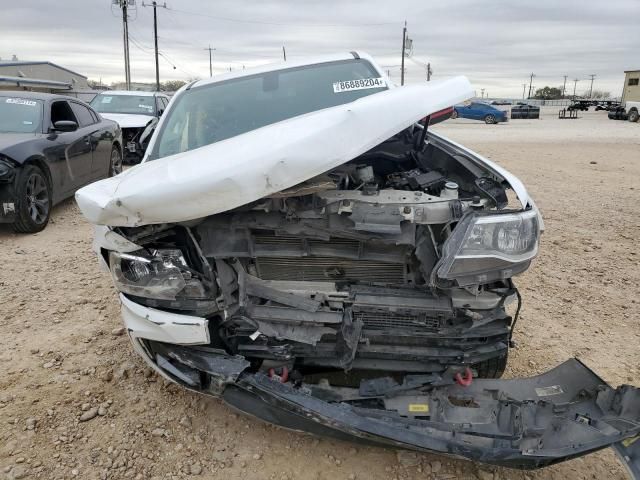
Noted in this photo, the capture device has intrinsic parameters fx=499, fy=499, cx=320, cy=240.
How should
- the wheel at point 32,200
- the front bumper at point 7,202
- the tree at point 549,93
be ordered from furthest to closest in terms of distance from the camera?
the tree at point 549,93 → the wheel at point 32,200 → the front bumper at point 7,202

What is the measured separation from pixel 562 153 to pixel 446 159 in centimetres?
1275

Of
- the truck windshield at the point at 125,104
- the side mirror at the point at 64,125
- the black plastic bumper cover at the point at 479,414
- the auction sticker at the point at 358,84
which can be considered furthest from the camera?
the truck windshield at the point at 125,104

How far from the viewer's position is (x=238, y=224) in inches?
92.4

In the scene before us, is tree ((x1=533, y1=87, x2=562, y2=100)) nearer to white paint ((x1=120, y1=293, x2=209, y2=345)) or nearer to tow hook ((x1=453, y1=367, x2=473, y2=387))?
tow hook ((x1=453, y1=367, x2=473, y2=387))

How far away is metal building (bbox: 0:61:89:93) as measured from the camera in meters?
19.4

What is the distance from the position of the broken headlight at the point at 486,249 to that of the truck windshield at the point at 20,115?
20.0 feet

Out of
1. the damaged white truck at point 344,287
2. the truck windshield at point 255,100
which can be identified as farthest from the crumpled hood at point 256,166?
the truck windshield at point 255,100

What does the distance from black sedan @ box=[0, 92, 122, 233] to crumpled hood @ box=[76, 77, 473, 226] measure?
13.1 feet

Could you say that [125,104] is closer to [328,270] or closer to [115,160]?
[115,160]

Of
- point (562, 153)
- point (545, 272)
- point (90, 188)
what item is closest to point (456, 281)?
point (90, 188)

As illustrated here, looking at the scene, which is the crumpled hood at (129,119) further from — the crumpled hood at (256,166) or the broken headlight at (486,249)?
the broken headlight at (486,249)

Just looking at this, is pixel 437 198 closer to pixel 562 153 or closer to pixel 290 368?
pixel 290 368

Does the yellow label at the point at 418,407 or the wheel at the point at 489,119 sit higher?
the wheel at the point at 489,119

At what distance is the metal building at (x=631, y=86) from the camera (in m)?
39.8
